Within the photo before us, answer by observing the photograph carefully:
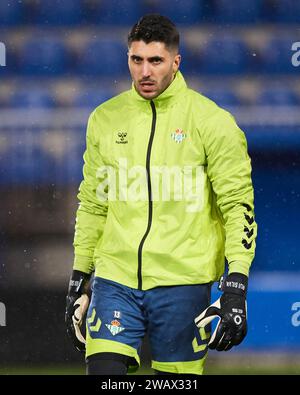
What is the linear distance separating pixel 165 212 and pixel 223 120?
32cm

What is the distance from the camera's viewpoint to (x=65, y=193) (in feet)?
19.0

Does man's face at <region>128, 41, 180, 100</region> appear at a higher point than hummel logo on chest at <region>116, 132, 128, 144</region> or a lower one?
higher

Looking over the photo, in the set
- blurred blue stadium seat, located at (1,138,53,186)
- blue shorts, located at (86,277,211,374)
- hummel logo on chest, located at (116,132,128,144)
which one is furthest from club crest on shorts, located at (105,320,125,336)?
blurred blue stadium seat, located at (1,138,53,186)

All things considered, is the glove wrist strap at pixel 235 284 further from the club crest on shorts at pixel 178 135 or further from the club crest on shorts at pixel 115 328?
the club crest on shorts at pixel 178 135

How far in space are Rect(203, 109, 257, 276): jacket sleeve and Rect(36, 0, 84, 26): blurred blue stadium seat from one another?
2775 mm

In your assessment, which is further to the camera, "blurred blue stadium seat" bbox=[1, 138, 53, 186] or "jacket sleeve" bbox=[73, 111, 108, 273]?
"blurred blue stadium seat" bbox=[1, 138, 53, 186]

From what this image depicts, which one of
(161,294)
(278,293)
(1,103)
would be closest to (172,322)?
(161,294)

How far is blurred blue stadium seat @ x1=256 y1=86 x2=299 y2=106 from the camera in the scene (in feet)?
19.6

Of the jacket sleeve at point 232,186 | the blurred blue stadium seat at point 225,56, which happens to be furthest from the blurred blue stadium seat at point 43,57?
the jacket sleeve at point 232,186

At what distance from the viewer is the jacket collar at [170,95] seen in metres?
3.62

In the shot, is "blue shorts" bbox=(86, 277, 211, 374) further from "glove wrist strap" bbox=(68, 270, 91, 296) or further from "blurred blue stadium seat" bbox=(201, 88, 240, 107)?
"blurred blue stadium seat" bbox=(201, 88, 240, 107)

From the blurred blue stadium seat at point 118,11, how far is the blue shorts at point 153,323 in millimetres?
2780

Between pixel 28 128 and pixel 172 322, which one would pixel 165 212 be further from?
pixel 28 128

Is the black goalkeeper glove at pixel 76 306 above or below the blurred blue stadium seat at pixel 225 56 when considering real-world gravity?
below
